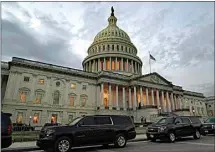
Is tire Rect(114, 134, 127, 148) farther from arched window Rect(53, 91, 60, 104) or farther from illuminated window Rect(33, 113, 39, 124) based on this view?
arched window Rect(53, 91, 60, 104)

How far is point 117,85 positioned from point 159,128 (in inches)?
1452

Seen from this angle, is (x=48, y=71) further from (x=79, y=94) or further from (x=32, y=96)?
(x=79, y=94)

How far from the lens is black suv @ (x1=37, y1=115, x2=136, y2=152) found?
8977mm

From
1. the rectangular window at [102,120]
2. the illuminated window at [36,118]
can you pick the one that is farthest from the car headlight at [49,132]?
the illuminated window at [36,118]

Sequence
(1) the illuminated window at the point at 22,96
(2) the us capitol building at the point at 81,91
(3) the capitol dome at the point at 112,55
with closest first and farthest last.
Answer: (1) the illuminated window at the point at 22,96 → (2) the us capitol building at the point at 81,91 → (3) the capitol dome at the point at 112,55

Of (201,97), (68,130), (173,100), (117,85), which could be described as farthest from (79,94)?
(201,97)

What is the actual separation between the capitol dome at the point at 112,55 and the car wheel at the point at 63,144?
53313mm

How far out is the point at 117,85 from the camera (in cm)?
5019

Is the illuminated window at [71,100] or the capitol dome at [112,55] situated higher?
the capitol dome at [112,55]

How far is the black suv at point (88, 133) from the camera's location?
8.98 meters

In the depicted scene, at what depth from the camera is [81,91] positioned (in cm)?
4616

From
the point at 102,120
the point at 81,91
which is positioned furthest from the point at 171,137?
the point at 81,91

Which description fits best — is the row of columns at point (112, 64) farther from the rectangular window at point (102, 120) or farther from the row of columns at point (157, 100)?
the rectangular window at point (102, 120)

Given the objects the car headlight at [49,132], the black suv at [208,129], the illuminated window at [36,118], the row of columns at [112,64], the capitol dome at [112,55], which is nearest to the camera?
the car headlight at [49,132]
